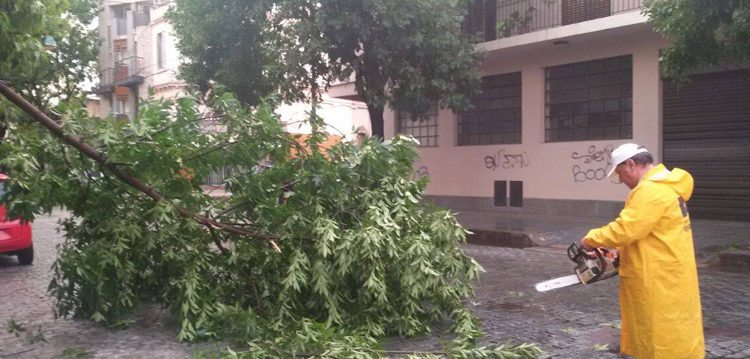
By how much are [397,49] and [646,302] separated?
11122 millimetres

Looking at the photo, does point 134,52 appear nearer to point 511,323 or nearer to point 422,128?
point 422,128

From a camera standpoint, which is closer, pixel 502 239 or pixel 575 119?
pixel 502 239

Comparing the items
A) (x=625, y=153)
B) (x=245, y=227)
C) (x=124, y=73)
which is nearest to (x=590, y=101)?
(x=245, y=227)

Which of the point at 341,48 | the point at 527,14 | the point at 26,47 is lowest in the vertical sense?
the point at 26,47

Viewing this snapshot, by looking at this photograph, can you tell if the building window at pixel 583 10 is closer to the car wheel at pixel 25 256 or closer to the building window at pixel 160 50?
the car wheel at pixel 25 256

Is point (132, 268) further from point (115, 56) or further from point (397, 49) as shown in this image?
point (115, 56)

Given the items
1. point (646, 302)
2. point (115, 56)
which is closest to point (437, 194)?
point (646, 302)

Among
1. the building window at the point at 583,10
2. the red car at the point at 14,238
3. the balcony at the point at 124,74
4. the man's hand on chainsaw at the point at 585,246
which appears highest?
the balcony at the point at 124,74

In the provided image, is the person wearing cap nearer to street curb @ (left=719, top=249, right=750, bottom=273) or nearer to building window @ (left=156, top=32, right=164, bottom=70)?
Result: street curb @ (left=719, top=249, right=750, bottom=273)

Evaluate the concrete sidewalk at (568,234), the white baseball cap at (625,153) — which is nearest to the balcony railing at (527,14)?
the concrete sidewalk at (568,234)

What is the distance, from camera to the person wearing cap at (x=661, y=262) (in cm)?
388

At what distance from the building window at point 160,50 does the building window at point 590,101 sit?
946 inches

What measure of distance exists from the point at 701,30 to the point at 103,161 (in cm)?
819

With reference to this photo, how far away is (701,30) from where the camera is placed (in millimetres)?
9945
